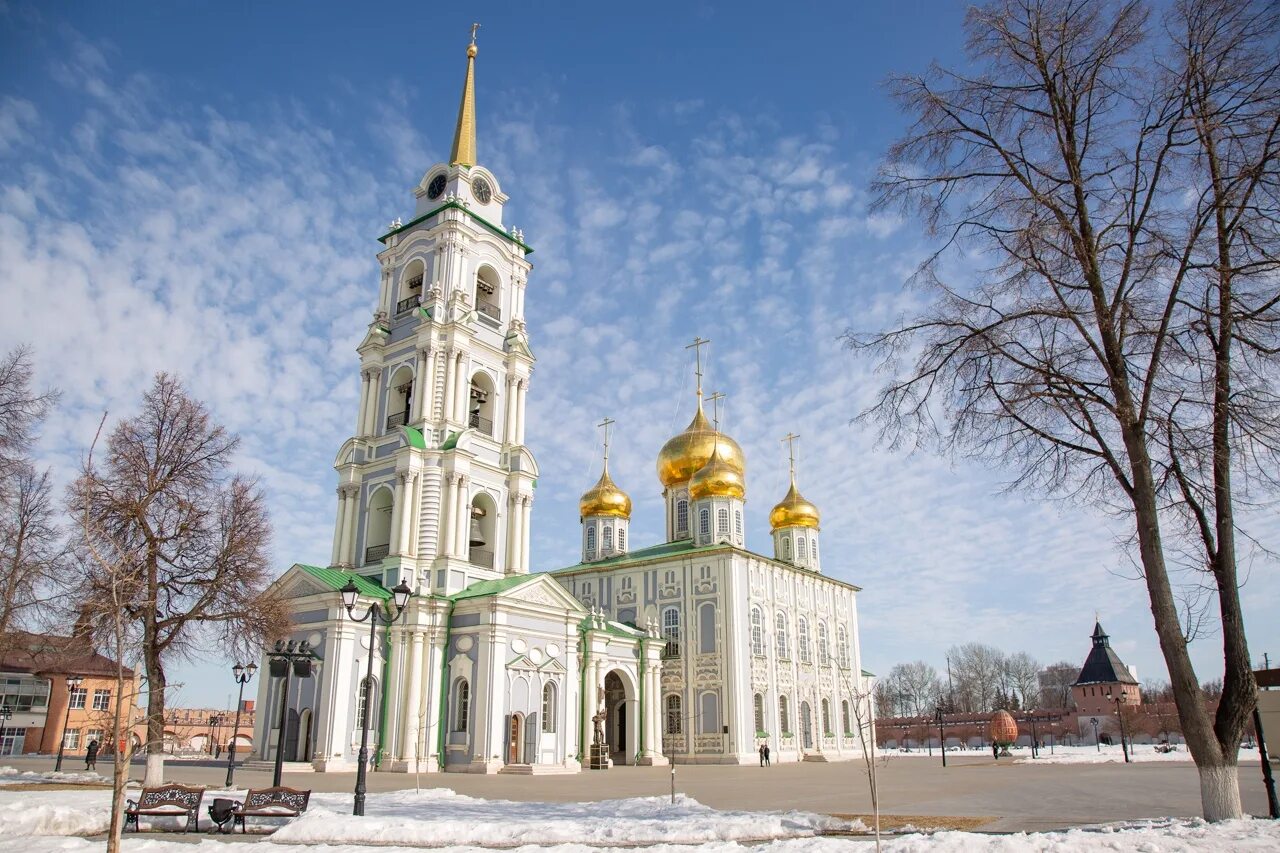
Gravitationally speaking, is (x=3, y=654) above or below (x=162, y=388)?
below

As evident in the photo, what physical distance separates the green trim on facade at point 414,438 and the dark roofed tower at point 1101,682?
70938 mm

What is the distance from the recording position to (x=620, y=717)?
4375 centimetres

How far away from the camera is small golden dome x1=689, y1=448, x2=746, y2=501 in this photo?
50250mm

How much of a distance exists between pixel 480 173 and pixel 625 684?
80.9 feet

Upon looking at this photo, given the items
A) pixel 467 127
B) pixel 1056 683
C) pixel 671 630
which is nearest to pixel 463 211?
pixel 467 127

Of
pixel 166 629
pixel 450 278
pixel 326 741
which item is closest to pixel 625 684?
pixel 326 741

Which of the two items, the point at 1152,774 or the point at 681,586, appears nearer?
the point at 1152,774

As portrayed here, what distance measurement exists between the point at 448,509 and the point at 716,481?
19083 millimetres

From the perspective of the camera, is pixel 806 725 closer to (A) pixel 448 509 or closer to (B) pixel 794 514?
(B) pixel 794 514

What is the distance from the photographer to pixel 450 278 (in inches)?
1512

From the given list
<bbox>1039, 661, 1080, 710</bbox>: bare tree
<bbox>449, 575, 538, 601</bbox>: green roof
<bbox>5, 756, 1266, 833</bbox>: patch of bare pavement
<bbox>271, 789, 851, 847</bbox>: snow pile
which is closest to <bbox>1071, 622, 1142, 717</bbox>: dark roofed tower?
<bbox>1039, 661, 1080, 710</bbox>: bare tree

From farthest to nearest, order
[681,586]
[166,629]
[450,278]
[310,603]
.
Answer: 1. [681,586]
2. [450,278]
3. [310,603]
4. [166,629]

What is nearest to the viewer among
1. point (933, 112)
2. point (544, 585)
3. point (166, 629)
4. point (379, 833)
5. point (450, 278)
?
point (379, 833)

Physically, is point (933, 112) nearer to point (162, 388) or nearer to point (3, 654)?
point (162, 388)
